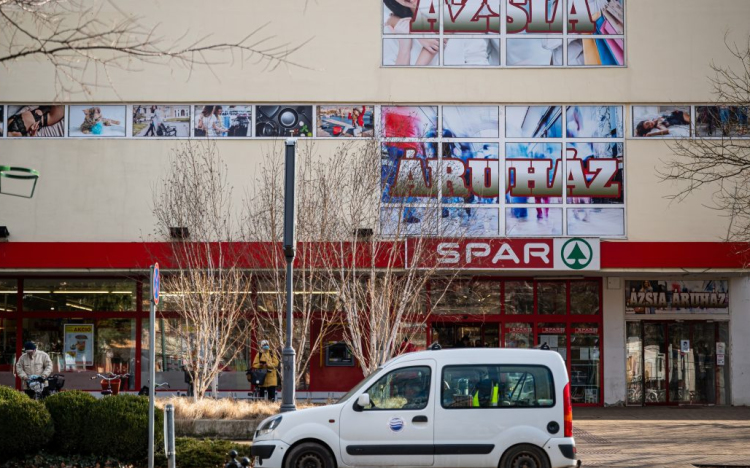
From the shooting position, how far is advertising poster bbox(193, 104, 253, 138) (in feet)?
84.8

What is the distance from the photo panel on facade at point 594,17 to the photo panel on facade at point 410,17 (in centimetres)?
375

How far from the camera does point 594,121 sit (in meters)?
25.9

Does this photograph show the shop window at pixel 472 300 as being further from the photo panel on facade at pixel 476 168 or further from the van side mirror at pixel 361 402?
the van side mirror at pixel 361 402

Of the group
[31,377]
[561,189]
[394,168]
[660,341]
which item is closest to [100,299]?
[31,377]

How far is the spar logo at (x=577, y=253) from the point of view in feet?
79.2

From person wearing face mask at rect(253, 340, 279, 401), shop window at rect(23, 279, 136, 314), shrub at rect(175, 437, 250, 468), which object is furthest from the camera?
shop window at rect(23, 279, 136, 314)

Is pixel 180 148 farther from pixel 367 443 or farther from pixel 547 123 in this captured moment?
pixel 367 443

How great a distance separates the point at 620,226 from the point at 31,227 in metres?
15.9

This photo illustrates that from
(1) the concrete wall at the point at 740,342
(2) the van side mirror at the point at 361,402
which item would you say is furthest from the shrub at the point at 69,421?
(1) the concrete wall at the point at 740,342

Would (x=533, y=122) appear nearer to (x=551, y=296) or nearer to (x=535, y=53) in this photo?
(x=535, y=53)

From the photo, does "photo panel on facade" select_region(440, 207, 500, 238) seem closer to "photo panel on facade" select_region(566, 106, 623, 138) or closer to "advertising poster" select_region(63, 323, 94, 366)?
"photo panel on facade" select_region(566, 106, 623, 138)

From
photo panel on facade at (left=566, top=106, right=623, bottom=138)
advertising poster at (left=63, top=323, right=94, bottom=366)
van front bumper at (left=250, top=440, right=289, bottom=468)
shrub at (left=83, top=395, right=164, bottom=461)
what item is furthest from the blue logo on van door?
advertising poster at (left=63, top=323, right=94, bottom=366)

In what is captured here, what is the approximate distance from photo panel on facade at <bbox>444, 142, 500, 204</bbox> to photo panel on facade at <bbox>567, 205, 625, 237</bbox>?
214 centimetres

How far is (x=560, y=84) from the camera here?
25906 millimetres
